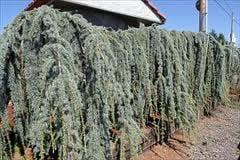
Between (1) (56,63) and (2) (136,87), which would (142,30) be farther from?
(1) (56,63)

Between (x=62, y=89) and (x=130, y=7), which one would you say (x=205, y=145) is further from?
(x=130, y=7)

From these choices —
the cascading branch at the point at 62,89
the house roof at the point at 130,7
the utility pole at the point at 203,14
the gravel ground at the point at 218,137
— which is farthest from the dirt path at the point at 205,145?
the house roof at the point at 130,7

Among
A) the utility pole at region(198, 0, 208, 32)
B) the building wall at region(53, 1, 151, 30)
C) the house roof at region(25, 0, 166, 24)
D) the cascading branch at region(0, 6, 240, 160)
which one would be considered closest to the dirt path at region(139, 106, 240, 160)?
the cascading branch at region(0, 6, 240, 160)

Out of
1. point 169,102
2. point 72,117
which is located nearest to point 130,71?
point 169,102

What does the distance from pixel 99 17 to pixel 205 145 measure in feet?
17.4

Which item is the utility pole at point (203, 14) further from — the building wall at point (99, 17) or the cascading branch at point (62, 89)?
the cascading branch at point (62, 89)

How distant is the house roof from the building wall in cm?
20

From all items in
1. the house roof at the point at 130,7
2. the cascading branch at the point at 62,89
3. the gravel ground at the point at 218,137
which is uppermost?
the house roof at the point at 130,7

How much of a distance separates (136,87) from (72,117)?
2527 millimetres

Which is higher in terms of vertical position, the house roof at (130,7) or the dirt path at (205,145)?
the house roof at (130,7)

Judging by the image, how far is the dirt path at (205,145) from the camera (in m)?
8.10

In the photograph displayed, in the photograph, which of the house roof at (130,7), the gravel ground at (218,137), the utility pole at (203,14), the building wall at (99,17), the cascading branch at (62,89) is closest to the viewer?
the cascading branch at (62,89)

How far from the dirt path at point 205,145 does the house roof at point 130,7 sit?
171 inches

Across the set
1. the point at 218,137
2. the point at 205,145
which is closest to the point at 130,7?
the point at 218,137
